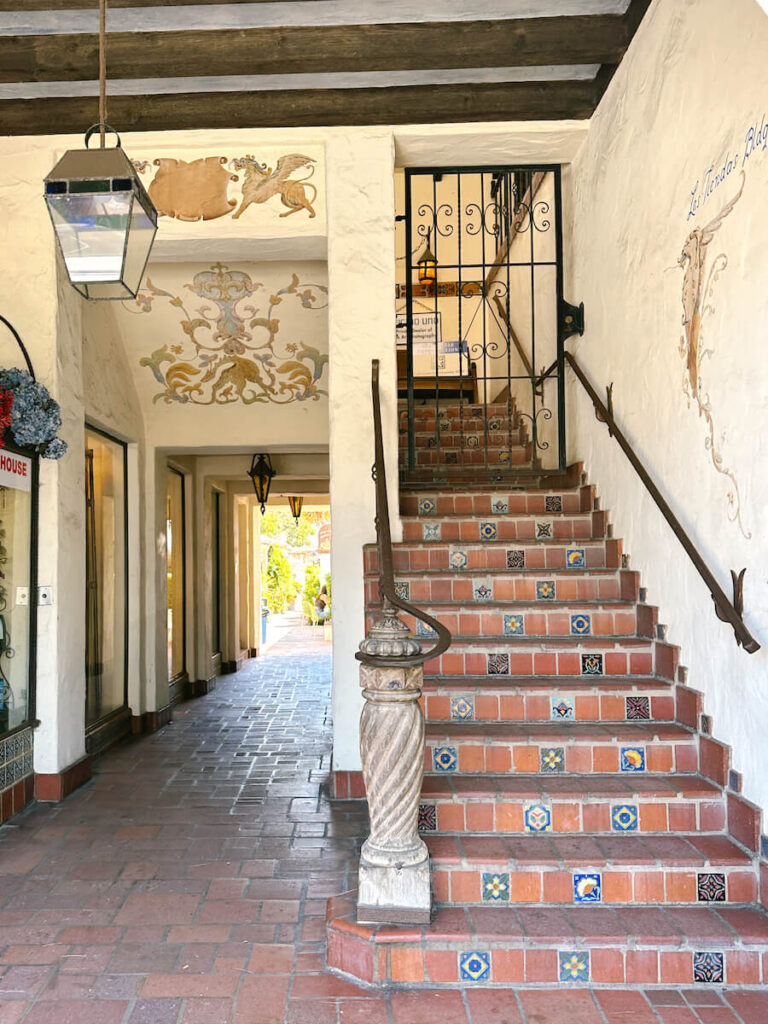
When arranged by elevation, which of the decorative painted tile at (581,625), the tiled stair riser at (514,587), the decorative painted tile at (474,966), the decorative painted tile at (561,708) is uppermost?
the tiled stair riser at (514,587)

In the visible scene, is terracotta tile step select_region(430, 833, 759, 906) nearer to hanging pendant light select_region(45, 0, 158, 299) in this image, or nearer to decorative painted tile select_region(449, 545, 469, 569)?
decorative painted tile select_region(449, 545, 469, 569)

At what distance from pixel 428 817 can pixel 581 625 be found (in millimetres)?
1351

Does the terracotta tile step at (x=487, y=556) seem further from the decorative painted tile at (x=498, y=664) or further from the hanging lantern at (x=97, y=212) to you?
the hanging lantern at (x=97, y=212)

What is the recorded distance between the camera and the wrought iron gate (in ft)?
16.0

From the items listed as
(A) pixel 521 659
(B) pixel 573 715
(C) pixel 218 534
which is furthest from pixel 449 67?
(C) pixel 218 534

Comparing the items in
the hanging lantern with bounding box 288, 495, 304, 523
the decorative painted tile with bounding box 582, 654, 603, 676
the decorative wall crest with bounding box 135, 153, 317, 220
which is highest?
the decorative wall crest with bounding box 135, 153, 317, 220

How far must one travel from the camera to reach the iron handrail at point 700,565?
251 centimetres

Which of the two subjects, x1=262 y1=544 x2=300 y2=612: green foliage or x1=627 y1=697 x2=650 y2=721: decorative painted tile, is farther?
x1=262 y1=544 x2=300 y2=612: green foliage

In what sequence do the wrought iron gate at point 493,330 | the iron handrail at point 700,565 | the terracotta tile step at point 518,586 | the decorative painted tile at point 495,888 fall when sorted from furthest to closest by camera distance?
1. the wrought iron gate at point 493,330
2. the terracotta tile step at point 518,586
3. the decorative painted tile at point 495,888
4. the iron handrail at point 700,565

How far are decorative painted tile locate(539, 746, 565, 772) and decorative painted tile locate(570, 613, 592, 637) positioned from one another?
2.74ft

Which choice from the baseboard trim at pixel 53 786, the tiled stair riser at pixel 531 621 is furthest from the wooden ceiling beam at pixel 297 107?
the baseboard trim at pixel 53 786

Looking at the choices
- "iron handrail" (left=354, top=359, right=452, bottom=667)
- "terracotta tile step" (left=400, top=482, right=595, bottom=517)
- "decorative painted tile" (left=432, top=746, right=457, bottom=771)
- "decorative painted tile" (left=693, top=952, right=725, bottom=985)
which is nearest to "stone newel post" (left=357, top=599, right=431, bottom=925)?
"iron handrail" (left=354, top=359, right=452, bottom=667)

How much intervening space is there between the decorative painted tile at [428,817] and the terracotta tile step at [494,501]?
2.17 m

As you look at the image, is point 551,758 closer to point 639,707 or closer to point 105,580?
point 639,707
